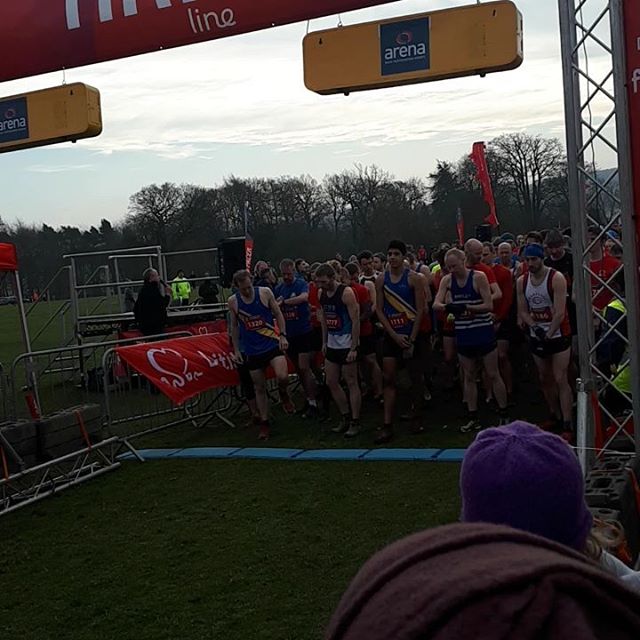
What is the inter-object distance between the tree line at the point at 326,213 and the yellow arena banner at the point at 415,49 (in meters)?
48.4

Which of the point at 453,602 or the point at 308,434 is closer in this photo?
the point at 453,602

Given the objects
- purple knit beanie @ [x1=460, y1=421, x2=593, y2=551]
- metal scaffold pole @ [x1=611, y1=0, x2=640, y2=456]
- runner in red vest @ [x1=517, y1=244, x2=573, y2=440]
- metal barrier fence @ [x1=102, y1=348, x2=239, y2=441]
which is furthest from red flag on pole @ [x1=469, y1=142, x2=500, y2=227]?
purple knit beanie @ [x1=460, y1=421, x2=593, y2=551]

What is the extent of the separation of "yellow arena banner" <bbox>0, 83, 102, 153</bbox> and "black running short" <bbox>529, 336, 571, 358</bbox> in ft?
14.4

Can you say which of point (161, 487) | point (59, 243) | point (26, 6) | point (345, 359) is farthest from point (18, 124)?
point (59, 243)

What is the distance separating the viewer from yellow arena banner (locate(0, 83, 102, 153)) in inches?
268

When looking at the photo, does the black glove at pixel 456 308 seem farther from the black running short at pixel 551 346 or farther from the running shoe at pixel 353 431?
the running shoe at pixel 353 431

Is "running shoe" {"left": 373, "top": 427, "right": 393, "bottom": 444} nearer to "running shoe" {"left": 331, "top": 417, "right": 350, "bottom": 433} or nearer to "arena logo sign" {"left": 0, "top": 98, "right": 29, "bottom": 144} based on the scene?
"running shoe" {"left": 331, "top": 417, "right": 350, "bottom": 433}

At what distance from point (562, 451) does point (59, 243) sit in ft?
198

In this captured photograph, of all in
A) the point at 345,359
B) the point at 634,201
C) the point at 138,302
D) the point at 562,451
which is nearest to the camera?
the point at 562,451

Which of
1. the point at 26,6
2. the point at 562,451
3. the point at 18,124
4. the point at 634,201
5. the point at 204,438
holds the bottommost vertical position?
the point at 204,438

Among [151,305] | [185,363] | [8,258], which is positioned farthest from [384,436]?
[151,305]

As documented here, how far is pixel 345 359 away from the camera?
361 inches

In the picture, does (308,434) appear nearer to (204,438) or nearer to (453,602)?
(204,438)

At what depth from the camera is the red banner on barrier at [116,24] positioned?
20.3 ft
